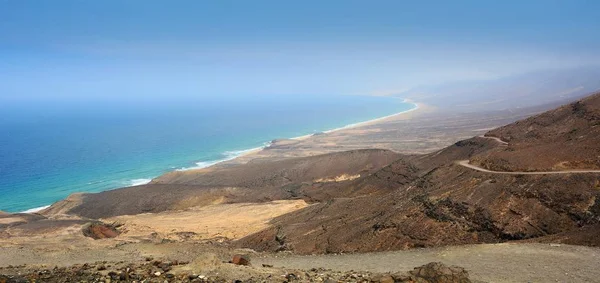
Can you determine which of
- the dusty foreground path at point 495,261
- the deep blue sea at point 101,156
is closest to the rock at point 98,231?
the dusty foreground path at point 495,261

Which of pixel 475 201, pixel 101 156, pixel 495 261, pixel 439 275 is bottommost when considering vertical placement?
pixel 495 261

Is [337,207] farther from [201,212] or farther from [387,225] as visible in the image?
[201,212]

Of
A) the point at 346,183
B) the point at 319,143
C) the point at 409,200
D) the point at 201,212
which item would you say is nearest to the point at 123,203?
the point at 201,212

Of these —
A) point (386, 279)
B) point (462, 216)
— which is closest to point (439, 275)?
point (386, 279)

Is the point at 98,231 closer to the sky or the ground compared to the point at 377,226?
closer to the ground

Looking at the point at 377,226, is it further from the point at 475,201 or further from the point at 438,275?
the point at 438,275

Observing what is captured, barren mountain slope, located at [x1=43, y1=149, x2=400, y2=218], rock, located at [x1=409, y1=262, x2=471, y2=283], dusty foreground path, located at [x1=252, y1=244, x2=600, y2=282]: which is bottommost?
barren mountain slope, located at [x1=43, y1=149, x2=400, y2=218]

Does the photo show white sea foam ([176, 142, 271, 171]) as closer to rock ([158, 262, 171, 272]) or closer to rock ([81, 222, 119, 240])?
rock ([81, 222, 119, 240])

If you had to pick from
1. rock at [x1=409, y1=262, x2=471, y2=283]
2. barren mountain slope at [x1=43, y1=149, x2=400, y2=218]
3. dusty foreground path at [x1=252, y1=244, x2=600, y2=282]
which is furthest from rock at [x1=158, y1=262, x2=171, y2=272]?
barren mountain slope at [x1=43, y1=149, x2=400, y2=218]
